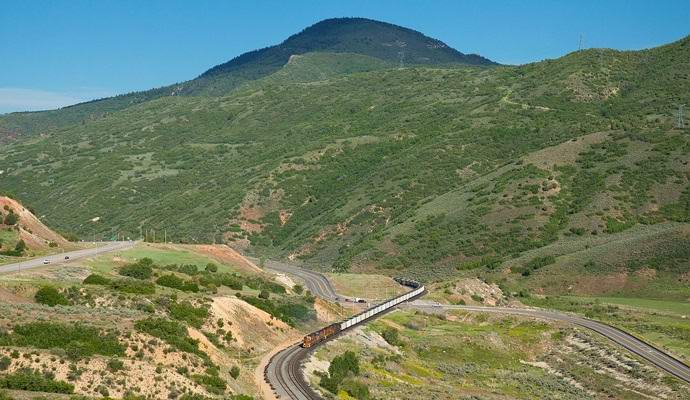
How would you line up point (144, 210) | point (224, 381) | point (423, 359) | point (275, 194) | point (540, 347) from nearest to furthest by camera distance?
point (224, 381) < point (423, 359) < point (540, 347) < point (275, 194) < point (144, 210)

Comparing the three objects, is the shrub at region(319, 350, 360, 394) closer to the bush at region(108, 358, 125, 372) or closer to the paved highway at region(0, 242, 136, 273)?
the bush at region(108, 358, 125, 372)

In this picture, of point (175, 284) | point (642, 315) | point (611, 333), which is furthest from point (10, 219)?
point (642, 315)

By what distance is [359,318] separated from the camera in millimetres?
79062

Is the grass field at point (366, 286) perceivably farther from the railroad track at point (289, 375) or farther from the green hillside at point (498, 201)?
the railroad track at point (289, 375)

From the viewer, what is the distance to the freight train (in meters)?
64.4

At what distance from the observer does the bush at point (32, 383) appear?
37.2 m

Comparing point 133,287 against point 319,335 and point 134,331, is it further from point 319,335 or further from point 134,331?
point 134,331

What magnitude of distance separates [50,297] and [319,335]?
19.6 m

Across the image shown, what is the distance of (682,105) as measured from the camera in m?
165

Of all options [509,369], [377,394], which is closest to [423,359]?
[509,369]

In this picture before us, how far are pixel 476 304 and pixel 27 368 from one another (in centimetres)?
6872

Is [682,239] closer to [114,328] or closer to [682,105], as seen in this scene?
[682,105]

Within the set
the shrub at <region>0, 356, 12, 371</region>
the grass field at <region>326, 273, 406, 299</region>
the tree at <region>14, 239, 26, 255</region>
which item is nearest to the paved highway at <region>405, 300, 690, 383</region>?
the grass field at <region>326, 273, 406, 299</region>

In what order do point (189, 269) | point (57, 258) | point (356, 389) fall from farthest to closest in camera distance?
1. point (189, 269)
2. point (57, 258)
3. point (356, 389)
